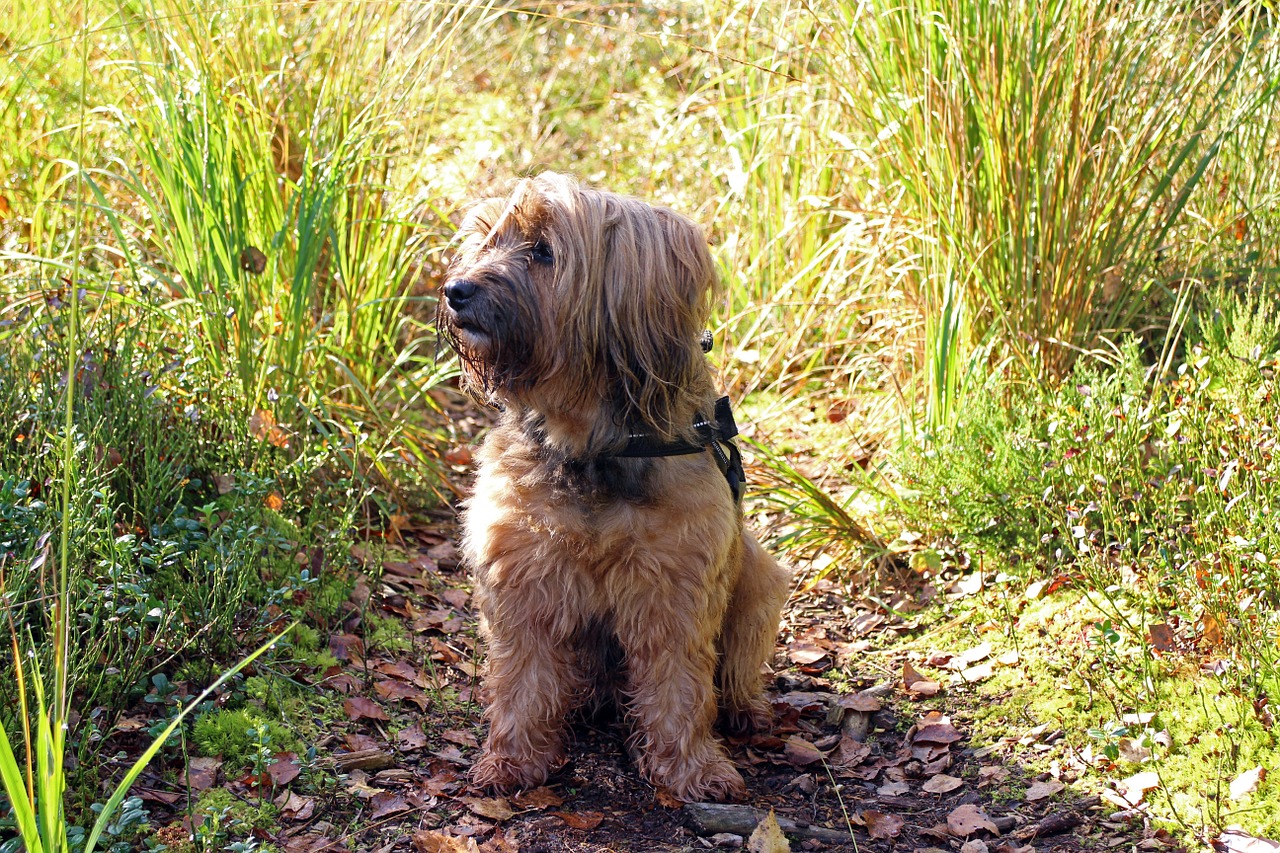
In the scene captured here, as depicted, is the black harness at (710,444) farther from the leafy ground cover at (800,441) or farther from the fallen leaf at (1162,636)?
the fallen leaf at (1162,636)

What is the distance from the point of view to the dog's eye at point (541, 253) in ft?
9.96

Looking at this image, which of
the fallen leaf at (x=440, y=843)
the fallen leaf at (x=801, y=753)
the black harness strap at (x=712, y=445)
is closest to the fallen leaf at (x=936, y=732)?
the fallen leaf at (x=801, y=753)

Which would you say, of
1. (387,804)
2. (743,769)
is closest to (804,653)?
(743,769)

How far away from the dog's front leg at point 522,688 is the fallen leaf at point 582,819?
18 centimetres

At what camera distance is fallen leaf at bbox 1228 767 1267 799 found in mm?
2895

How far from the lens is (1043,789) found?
3.20 m

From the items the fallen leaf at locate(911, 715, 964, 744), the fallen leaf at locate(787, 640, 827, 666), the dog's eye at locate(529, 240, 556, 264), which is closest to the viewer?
the dog's eye at locate(529, 240, 556, 264)

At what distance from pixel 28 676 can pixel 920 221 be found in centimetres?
368

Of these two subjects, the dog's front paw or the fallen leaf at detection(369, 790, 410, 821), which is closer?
the fallen leaf at detection(369, 790, 410, 821)

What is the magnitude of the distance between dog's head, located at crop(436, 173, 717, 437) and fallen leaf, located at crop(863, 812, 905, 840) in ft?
3.95

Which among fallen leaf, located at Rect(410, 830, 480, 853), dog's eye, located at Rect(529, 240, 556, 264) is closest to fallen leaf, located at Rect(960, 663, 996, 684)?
fallen leaf, located at Rect(410, 830, 480, 853)

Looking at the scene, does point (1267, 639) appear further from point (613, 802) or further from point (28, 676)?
point (28, 676)

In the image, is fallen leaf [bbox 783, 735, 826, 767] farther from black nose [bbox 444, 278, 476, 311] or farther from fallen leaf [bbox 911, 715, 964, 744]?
black nose [bbox 444, 278, 476, 311]

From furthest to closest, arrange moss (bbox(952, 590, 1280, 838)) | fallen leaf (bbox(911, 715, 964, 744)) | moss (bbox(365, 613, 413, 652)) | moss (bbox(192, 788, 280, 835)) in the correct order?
moss (bbox(365, 613, 413, 652)), fallen leaf (bbox(911, 715, 964, 744)), moss (bbox(952, 590, 1280, 838)), moss (bbox(192, 788, 280, 835))
